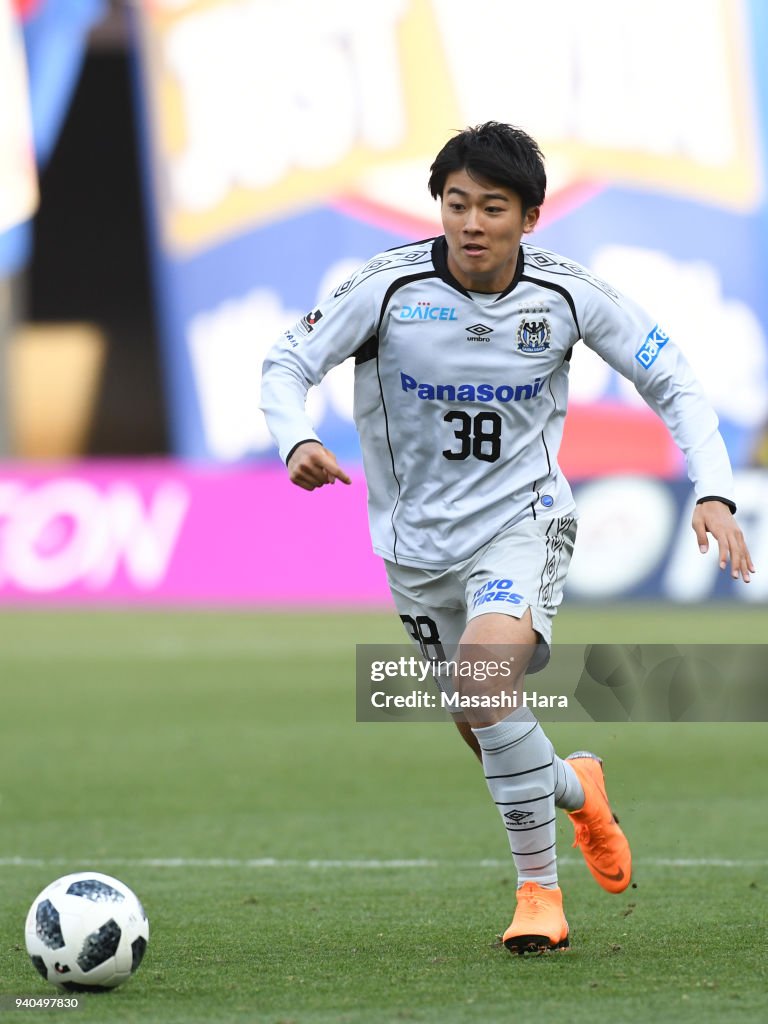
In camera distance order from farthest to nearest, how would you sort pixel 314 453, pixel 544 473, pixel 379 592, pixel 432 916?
1. pixel 379 592
2. pixel 432 916
3. pixel 544 473
4. pixel 314 453

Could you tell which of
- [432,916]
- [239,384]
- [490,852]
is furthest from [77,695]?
[239,384]

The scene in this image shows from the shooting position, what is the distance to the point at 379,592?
1864 cm

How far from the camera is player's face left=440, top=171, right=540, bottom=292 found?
485 centimetres

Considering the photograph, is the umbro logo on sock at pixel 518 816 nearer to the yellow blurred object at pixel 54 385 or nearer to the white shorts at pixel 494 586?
the white shorts at pixel 494 586

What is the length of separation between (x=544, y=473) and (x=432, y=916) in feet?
4.40

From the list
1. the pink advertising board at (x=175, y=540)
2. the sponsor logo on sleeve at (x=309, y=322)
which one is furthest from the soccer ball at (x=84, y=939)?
the pink advertising board at (x=175, y=540)

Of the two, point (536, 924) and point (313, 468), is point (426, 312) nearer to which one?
point (313, 468)

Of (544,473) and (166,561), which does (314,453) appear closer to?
(544,473)

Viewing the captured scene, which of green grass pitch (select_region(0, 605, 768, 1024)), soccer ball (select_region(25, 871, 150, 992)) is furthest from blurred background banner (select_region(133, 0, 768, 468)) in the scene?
soccer ball (select_region(25, 871, 150, 992))

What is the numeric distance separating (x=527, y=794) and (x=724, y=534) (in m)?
0.87

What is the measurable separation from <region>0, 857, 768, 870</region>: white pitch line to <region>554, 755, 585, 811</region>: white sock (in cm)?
116

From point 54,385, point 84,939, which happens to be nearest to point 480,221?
point 84,939

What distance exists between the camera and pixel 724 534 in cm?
466

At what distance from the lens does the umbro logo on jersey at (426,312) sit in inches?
197
